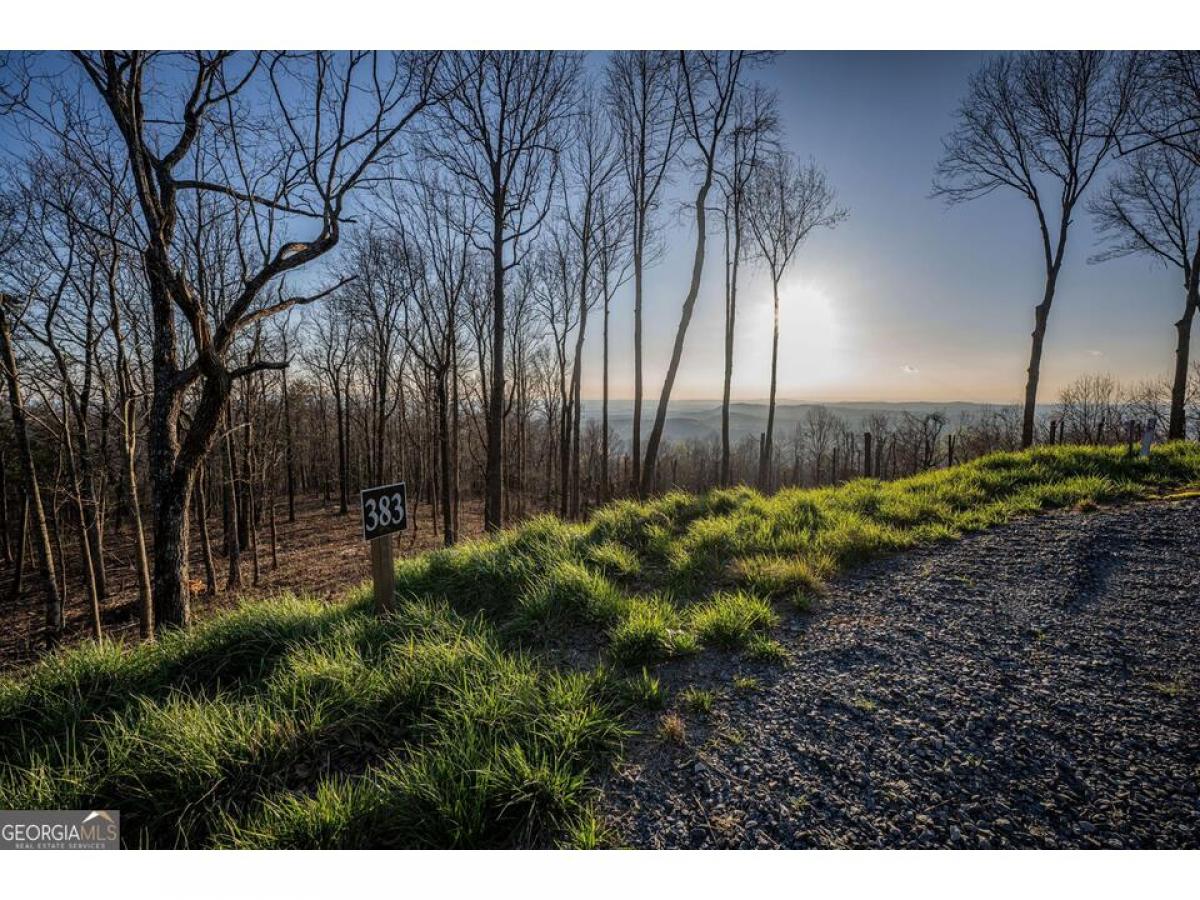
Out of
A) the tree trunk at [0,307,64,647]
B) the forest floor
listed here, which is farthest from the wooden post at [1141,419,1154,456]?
the tree trunk at [0,307,64,647]

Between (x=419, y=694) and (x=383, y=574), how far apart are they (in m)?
1.54

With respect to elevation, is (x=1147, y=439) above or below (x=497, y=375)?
below

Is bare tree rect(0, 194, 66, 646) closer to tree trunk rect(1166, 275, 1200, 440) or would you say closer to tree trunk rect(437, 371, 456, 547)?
tree trunk rect(437, 371, 456, 547)

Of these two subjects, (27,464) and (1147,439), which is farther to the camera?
(27,464)

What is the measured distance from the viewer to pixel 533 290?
16.3 m

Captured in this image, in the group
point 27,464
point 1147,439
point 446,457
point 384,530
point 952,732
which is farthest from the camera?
point 446,457

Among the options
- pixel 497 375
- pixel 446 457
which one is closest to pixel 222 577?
pixel 446 457

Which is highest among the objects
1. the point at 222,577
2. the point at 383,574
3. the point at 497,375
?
the point at 497,375

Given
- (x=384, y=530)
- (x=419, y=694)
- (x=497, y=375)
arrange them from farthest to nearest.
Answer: (x=497, y=375)
(x=384, y=530)
(x=419, y=694)

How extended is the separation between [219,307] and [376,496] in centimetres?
939

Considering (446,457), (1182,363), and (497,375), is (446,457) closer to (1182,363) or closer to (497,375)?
(497,375)

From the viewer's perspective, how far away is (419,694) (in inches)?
99.3

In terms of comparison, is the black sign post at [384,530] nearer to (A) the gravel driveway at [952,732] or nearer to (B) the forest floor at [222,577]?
(A) the gravel driveway at [952,732]

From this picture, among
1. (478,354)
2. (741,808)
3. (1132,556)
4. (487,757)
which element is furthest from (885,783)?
(478,354)
